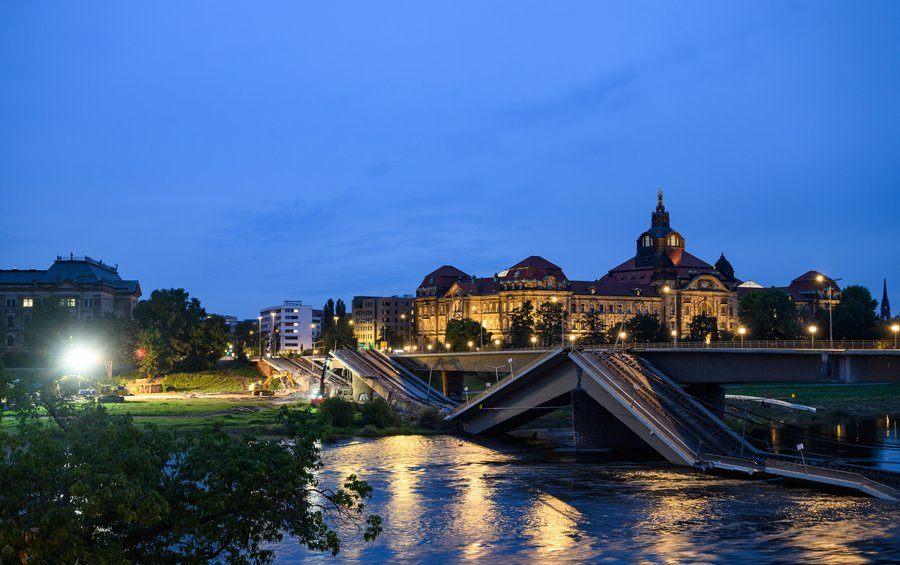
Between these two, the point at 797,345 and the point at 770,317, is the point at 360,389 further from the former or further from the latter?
the point at 770,317

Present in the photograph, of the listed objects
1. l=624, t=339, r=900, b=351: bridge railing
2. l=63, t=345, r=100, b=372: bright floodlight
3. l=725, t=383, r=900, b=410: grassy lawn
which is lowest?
l=725, t=383, r=900, b=410: grassy lawn

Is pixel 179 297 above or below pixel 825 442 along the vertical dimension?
above

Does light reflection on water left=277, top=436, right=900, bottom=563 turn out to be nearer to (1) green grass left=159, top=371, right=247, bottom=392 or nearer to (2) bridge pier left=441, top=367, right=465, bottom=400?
(2) bridge pier left=441, top=367, right=465, bottom=400

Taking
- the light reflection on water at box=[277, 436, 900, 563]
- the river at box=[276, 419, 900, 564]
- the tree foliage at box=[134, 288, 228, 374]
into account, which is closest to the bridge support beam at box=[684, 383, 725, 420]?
the river at box=[276, 419, 900, 564]

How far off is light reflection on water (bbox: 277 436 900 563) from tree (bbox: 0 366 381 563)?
56.4 feet

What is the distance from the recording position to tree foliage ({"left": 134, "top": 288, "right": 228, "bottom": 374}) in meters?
174

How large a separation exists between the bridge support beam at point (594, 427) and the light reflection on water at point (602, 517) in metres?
8.58

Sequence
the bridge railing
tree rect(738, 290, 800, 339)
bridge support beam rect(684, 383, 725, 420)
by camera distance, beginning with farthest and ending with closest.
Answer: tree rect(738, 290, 800, 339), bridge support beam rect(684, 383, 725, 420), the bridge railing

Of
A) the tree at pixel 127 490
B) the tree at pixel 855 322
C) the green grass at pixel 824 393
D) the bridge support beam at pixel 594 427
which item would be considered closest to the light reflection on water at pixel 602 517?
the bridge support beam at pixel 594 427

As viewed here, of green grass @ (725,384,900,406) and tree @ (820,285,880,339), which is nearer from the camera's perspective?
green grass @ (725,384,900,406)

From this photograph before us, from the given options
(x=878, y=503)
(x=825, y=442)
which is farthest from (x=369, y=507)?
(x=825, y=442)

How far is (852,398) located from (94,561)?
140m

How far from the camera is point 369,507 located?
54750mm

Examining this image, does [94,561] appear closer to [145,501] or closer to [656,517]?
[145,501]
